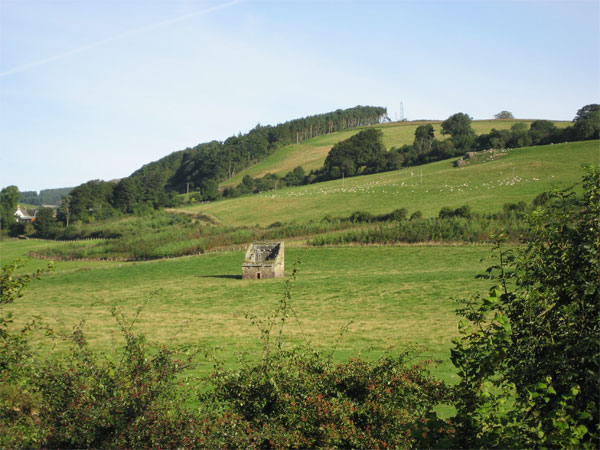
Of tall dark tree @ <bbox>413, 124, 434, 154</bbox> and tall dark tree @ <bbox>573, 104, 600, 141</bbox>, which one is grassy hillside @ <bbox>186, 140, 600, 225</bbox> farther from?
tall dark tree @ <bbox>413, 124, 434, 154</bbox>

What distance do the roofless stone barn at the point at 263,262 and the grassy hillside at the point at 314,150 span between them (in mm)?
89650

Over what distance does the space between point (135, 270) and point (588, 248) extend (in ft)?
160

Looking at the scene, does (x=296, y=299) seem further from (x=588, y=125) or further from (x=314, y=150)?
(x=314, y=150)

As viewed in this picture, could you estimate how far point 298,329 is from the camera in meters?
22.7

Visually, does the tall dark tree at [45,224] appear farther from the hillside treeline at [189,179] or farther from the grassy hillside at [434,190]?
the grassy hillside at [434,190]

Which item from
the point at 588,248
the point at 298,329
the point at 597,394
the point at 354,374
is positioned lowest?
the point at 298,329

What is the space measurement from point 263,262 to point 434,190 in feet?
156

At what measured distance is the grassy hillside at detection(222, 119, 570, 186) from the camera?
5435 inches

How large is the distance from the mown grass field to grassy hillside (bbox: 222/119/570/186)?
280ft

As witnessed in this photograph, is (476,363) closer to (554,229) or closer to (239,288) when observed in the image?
(554,229)

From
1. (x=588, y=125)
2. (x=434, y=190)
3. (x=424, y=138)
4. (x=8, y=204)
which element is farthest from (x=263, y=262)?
(x=8, y=204)

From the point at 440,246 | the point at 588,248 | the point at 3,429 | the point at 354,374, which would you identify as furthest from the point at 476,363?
the point at 440,246

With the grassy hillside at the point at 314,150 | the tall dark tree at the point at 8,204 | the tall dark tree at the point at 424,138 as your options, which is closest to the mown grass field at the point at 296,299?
the tall dark tree at the point at 8,204

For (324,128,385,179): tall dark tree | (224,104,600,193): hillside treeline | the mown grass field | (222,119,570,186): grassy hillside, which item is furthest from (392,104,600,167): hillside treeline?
the mown grass field
